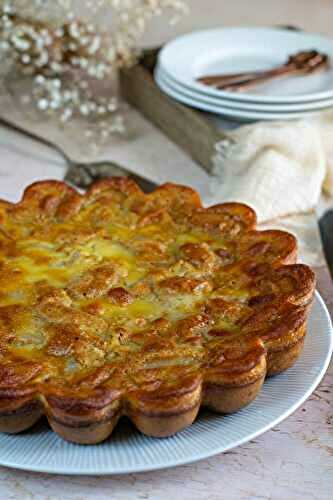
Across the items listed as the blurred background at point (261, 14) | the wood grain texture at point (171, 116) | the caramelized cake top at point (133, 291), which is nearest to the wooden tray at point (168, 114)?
the wood grain texture at point (171, 116)

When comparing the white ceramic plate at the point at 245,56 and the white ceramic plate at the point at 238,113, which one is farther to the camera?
the white ceramic plate at the point at 245,56

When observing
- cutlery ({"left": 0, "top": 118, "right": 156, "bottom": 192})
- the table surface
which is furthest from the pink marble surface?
cutlery ({"left": 0, "top": 118, "right": 156, "bottom": 192})

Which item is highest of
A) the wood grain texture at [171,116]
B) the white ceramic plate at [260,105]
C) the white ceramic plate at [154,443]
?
the white ceramic plate at [154,443]

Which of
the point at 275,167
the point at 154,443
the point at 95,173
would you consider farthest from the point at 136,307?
the point at 95,173

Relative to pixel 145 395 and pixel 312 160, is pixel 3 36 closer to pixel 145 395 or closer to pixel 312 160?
pixel 312 160

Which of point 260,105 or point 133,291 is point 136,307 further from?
point 260,105

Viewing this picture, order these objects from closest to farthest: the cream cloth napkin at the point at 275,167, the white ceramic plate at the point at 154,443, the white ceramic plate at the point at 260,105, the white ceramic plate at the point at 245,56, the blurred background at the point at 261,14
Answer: the white ceramic plate at the point at 154,443, the cream cloth napkin at the point at 275,167, the white ceramic plate at the point at 260,105, the white ceramic plate at the point at 245,56, the blurred background at the point at 261,14

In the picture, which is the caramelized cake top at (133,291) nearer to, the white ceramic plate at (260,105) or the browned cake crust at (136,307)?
the browned cake crust at (136,307)
